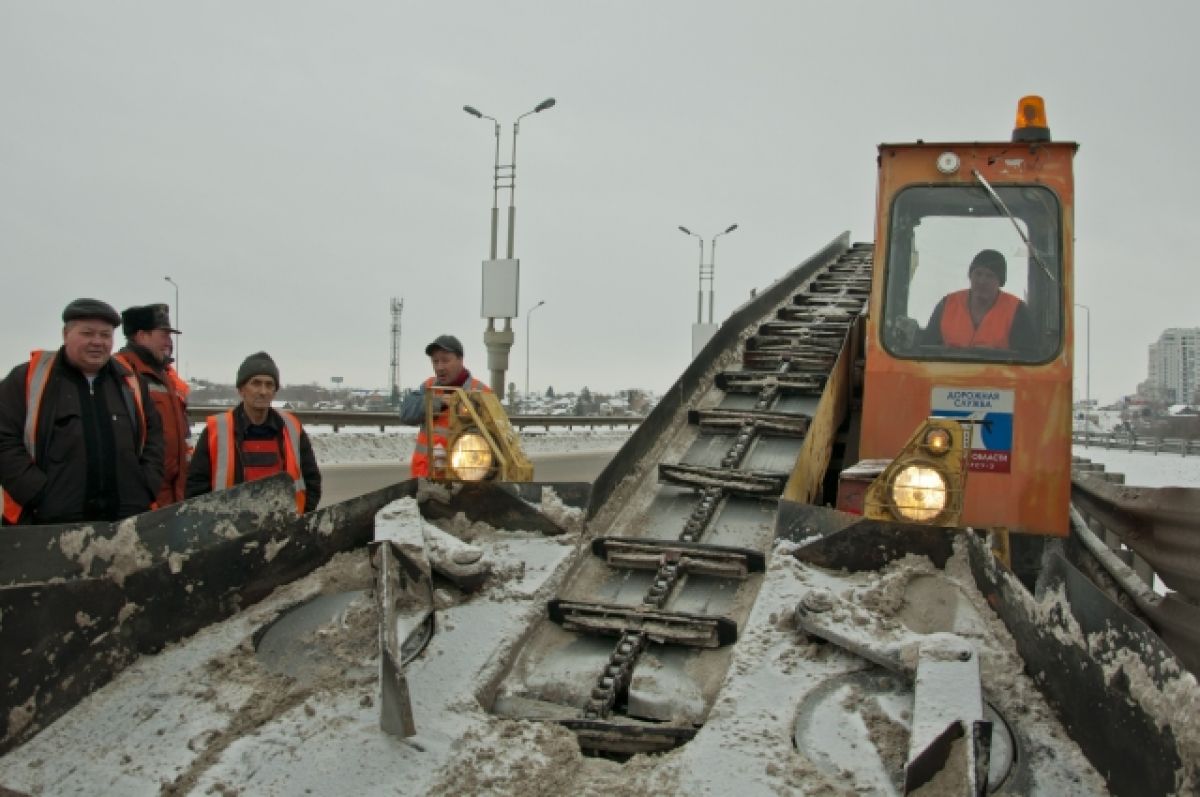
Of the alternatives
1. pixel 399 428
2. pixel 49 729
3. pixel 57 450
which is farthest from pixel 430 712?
pixel 399 428

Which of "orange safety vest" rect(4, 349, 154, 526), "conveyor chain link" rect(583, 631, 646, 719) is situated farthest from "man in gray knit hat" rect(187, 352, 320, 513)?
"conveyor chain link" rect(583, 631, 646, 719)

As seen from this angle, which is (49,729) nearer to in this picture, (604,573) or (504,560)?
(504,560)

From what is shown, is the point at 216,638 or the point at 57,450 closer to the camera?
the point at 216,638

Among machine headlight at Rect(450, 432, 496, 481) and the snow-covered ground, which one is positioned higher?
machine headlight at Rect(450, 432, 496, 481)

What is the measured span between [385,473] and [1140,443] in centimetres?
2560

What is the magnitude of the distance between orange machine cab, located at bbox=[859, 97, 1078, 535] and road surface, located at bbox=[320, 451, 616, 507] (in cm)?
853

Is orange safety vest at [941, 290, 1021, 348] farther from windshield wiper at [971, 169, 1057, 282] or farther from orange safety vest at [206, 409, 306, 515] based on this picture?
orange safety vest at [206, 409, 306, 515]

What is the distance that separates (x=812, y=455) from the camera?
16.3 ft

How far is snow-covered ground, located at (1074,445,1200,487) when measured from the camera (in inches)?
894

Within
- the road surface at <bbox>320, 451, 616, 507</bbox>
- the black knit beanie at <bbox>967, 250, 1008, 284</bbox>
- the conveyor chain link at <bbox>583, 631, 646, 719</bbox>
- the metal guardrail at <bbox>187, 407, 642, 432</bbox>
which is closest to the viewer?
the conveyor chain link at <bbox>583, 631, 646, 719</bbox>

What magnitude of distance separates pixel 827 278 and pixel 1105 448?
3136 cm

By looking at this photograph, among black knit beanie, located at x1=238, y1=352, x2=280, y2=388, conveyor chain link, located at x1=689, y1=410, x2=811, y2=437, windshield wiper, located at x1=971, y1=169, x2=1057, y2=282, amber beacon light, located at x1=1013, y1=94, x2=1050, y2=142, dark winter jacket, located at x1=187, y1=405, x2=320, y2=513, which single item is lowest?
dark winter jacket, located at x1=187, y1=405, x2=320, y2=513

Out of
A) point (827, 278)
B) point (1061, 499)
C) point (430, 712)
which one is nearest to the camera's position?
point (430, 712)

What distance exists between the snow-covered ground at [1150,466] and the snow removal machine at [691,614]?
674 inches
